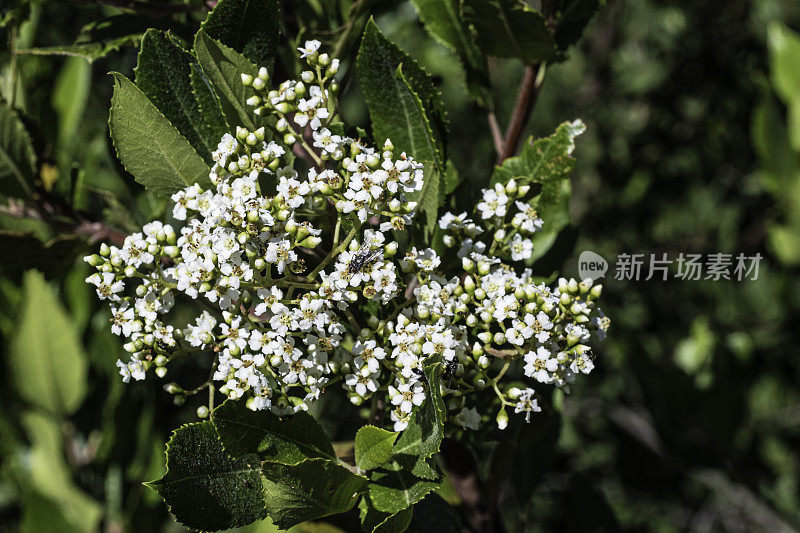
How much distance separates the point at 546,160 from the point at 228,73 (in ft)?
1.43

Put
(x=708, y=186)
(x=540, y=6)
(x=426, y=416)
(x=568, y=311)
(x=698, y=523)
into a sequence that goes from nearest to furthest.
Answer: (x=426, y=416), (x=568, y=311), (x=540, y=6), (x=698, y=523), (x=708, y=186)

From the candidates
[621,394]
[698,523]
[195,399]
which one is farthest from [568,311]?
[621,394]

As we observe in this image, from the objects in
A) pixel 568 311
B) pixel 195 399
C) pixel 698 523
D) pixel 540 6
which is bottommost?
pixel 698 523

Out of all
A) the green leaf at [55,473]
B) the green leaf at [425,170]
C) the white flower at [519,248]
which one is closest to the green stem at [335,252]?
the green leaf at [425,170]

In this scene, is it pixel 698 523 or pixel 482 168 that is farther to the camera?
pixel 482 168

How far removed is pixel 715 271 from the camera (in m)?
1.40

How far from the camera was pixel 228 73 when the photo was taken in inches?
31.7

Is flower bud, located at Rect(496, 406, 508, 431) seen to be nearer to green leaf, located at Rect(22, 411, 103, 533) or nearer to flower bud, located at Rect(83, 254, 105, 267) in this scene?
flower bud, located at Rect(83, 254, 105, 267)

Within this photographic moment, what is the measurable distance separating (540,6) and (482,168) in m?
1.87

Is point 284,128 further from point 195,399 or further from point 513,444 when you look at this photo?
point 195,399

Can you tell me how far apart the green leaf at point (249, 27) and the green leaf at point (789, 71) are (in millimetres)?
1422

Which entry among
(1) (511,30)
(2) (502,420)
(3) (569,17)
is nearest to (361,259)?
(2) (502,420)

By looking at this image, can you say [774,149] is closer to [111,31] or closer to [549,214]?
[549,214]

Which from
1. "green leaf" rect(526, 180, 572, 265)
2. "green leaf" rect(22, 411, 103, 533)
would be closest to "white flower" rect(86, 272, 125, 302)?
"green leaf" rect(526, 180, 572, 265)
